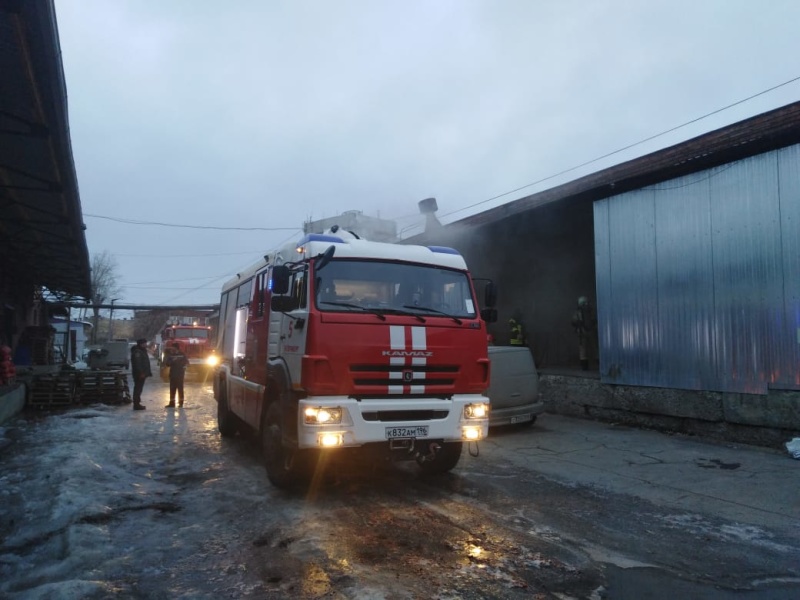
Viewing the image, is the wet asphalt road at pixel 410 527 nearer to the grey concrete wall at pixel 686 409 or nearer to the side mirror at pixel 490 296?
the grey concrete wall at pixel 686 409

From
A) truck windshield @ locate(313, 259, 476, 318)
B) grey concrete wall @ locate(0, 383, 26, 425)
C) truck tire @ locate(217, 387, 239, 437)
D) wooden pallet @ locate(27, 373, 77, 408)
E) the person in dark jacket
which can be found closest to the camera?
truck windshield @ locate(313, 259, 476, 318)

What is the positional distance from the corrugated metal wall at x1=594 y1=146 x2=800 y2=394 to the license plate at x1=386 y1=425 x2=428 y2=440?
19.3ft

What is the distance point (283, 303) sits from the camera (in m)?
5.70

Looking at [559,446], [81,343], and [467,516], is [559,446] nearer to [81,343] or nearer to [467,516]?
[467,516]

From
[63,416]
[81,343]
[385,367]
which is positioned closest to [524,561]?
[385,367]

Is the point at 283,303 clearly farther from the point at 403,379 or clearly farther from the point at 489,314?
the point at 489,314

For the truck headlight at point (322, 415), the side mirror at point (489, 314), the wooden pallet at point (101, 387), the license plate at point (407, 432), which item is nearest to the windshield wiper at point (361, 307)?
the truck headlight at point (322, 415)

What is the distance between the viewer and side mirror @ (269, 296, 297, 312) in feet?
18.6

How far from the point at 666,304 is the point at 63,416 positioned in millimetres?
12370

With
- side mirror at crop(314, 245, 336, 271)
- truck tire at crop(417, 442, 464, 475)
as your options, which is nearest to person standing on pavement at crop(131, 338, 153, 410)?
truck tire at crop(417, 442, 464, 475)

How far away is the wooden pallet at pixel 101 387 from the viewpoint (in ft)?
44.8

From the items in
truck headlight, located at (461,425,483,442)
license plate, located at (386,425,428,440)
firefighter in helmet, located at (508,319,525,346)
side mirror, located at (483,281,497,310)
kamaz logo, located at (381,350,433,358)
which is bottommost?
truck headlight, located at (461,425,483,442)

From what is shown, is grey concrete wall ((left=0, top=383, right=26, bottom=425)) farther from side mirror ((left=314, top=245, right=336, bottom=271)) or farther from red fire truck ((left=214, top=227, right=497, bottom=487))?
side mirror ((left=314, top=245, right=336, bottom=271))

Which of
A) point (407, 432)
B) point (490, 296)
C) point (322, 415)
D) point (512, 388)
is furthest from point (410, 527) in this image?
point (512, 388)
